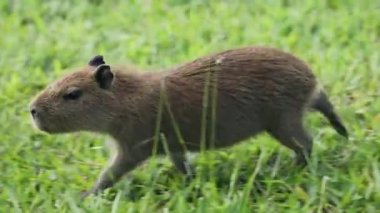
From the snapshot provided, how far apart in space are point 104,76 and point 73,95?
7.8 inches

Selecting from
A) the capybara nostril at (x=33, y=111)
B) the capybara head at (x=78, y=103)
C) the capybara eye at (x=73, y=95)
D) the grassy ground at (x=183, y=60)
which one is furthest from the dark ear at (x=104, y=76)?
the grassy ground at (x=183, y=60)

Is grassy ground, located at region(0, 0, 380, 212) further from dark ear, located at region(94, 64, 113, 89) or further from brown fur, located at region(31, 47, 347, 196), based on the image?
dark ear, located at region(94, 64, 113, 89)

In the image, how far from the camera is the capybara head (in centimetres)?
552

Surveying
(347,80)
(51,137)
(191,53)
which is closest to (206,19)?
(191,53)

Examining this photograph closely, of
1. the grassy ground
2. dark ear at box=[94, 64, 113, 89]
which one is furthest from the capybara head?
the grassy ground

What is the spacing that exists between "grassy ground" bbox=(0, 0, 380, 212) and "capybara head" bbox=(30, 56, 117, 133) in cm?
36

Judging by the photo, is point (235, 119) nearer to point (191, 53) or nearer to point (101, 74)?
point (101, 74)

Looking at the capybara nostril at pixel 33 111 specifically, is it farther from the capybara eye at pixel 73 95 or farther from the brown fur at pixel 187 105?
the capybara eye at pixel 73 95

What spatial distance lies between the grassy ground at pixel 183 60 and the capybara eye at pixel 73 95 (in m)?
0.49

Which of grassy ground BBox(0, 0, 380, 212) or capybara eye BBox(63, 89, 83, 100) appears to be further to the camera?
capybara eye BBox(63, 89, 83, 100)

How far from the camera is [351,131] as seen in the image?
615 cm

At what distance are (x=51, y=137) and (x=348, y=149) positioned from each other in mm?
1805

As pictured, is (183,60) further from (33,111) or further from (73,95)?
(33,111)

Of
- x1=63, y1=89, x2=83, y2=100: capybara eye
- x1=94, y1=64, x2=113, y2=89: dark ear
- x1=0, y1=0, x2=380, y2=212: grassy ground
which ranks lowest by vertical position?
x1=0, y1=0, x2=380, y2=212: grassy ground
